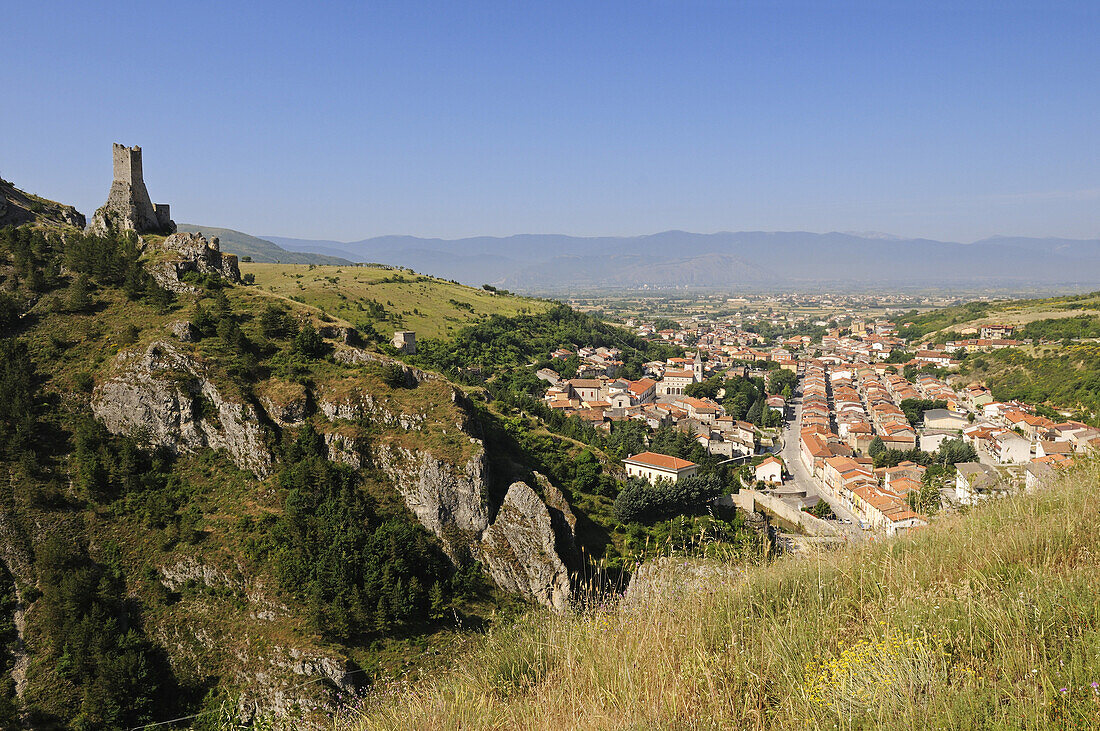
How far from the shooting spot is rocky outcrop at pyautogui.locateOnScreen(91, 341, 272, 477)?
20203 mm

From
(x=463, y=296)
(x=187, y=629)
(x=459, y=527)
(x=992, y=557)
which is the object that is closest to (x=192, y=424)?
(x=187, y=629)

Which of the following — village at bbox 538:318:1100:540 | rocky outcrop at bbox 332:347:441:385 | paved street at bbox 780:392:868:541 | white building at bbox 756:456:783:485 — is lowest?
paved street at bbox 780:392:868:541

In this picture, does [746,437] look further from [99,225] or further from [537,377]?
[99,225]

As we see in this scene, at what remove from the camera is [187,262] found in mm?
27125

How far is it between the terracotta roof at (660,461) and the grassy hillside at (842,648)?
29.6m

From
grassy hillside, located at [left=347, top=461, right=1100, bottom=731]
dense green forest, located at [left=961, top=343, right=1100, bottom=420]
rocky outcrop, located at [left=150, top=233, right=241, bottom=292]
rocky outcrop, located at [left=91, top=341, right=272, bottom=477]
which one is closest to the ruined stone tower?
rocky outcrop, located at [left=150, top=233, right=241, bottom=292]

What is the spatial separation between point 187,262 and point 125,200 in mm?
5714

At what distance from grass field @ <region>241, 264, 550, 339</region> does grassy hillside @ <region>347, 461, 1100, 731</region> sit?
54.6 meters

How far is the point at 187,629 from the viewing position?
1598cm

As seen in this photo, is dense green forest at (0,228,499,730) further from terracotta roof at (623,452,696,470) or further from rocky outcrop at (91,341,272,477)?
terracotta roof at (623,452,696,470)

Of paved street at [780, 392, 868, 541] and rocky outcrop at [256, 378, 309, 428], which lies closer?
rocky outcrop at [256, 378, 309, 428]

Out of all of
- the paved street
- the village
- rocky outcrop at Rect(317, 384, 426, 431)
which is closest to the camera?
rocky outcrop at Rect(317, 384, 426, 431)

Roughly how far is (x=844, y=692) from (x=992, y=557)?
6.07 ft

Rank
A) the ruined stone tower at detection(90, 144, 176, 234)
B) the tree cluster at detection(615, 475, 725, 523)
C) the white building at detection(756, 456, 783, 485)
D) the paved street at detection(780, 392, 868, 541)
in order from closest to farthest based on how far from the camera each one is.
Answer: the tree cluster at detection(615, 475, 725, 523) < the ruined stone tower at detection(90, 144, 176, 234) < the paved street at detection(780, 392, 868, 541) < the white building at detection(756, 456, 783, 485)
